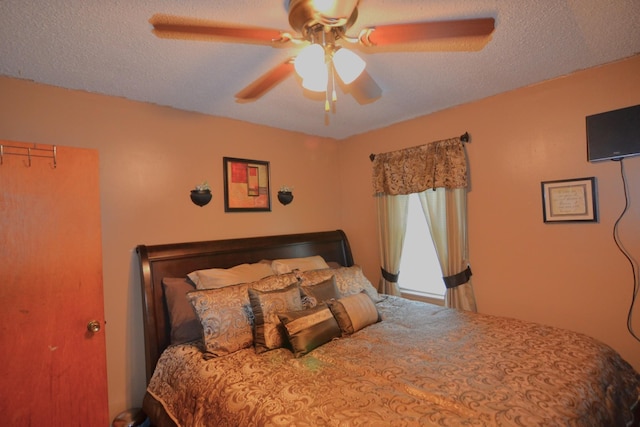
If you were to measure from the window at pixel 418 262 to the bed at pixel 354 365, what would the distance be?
2.00 ft

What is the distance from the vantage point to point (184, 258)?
2.39m

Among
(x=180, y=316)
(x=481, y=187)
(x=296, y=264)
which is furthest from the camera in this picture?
(x=296, y=264)

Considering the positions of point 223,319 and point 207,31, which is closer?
point 207,31

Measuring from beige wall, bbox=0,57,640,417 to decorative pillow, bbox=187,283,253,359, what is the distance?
0.71m

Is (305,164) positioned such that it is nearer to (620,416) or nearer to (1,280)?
(1,280)

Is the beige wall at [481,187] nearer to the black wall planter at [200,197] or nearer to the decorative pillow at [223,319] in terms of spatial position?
the black wall planter at [200,197]

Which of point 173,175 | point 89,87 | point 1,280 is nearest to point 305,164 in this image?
point 173,175

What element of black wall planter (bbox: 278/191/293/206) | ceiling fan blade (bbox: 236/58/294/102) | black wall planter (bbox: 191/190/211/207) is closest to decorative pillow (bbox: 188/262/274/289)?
black wall planter (bbox: 191/190/211/207)

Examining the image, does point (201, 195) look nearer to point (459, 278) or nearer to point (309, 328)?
point (309, 328)

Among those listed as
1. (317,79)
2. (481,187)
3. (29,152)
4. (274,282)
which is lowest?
(274,282)

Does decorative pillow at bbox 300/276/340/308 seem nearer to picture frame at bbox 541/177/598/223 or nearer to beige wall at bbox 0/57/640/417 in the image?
beige wall at bbox 0/57/640/417

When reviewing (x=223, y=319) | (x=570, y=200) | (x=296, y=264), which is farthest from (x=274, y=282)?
(x=570, y=200)

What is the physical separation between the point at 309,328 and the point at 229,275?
811mm

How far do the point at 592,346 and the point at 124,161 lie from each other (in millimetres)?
3140
